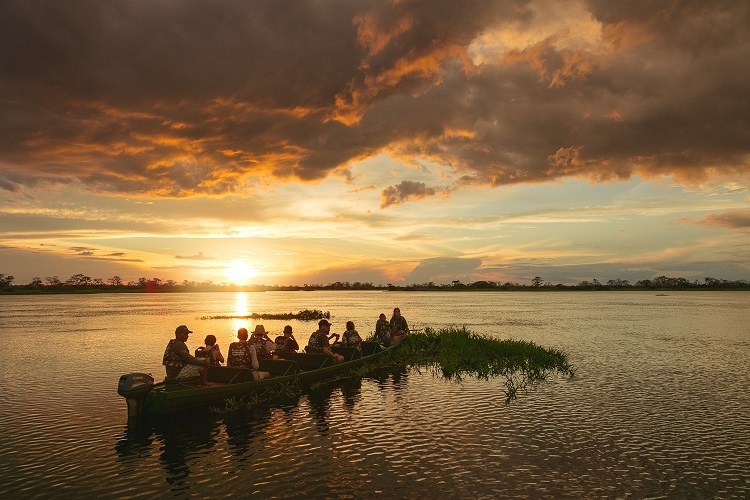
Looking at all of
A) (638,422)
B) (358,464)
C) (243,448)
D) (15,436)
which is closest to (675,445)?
(638,422)

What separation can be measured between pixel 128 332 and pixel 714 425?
51.0 meters

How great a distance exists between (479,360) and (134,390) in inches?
744

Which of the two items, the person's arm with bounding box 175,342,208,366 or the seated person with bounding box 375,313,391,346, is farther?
the seated person with bounding box 375,313,391,346

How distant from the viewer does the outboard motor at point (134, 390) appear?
16.6 m

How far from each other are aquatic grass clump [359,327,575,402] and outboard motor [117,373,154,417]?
12.0 metres

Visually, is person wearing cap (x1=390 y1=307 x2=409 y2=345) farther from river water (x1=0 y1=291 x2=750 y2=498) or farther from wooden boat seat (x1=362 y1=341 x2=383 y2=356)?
river water (x1=0 y1=291 x2=750 y2=498)

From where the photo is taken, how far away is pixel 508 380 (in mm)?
25031

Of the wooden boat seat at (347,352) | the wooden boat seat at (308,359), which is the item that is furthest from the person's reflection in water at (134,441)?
the wooden boat seat at (347,352)

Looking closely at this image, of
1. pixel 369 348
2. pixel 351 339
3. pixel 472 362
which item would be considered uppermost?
pixel 351 339

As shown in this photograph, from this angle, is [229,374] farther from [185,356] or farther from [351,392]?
[351,392]

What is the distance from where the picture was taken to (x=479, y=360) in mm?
28938

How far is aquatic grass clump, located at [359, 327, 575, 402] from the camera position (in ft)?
87.4

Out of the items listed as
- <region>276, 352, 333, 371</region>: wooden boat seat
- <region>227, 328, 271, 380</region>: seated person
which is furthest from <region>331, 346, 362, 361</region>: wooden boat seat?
<region>227, 328, 271, 380</region>: seated person

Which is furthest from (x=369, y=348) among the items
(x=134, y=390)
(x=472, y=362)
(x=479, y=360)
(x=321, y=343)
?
(x=134, y=390)
